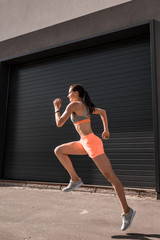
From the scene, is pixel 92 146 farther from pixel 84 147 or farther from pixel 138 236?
pixel 138 236

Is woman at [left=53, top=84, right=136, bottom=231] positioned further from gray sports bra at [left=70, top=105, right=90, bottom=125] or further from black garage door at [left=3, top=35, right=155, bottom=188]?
black garage door at [left=3, top=35, right=155, bottom=188]

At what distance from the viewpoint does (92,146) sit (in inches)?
114

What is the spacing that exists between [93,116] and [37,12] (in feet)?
15.6

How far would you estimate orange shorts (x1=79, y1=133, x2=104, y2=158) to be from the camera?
287 cm

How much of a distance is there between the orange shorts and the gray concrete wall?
5.47 metres

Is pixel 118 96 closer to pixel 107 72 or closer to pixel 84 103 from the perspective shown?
pixel 107 72

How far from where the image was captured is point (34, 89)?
8.24 m

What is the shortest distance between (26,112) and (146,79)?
4499mm

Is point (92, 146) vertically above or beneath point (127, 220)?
above

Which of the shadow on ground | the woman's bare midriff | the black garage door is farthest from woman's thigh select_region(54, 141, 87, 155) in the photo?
the black garage door

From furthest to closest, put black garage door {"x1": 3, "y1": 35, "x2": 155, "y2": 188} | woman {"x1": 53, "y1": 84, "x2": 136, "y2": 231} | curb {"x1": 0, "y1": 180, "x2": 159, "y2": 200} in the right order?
black garage door {"x1": 3, "y1": 35, "x2": 155, "y2": 188} < curb {"x1": 0, "y1": 180, "x2": 159, "y2": 200} < woman {"x1": 53, "y1": 84, "x2": 136, "y2": 231}

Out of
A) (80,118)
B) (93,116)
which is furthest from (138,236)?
(93,116)

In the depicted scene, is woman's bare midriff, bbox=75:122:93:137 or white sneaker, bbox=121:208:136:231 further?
woman's bare midriff, bbox=75:122:93:137

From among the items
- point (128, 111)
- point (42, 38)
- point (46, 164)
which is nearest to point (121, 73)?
point (128, 111)
